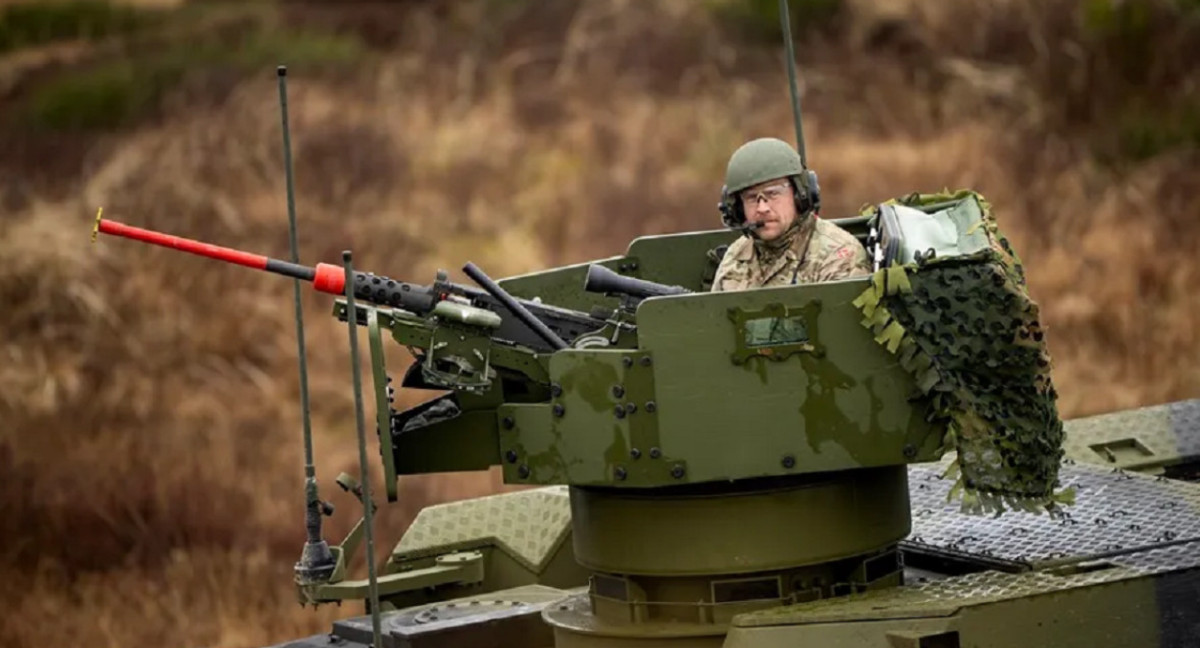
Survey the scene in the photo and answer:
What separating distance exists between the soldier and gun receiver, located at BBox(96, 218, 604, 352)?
899 mm

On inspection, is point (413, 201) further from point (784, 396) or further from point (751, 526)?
point (784, 396)

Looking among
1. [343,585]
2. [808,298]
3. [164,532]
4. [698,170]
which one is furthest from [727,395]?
[698,170]

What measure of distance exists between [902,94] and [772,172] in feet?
31.1

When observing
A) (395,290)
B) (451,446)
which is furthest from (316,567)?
(395,290)

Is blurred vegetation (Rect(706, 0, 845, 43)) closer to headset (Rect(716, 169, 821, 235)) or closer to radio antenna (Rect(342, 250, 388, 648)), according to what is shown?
headset (Rect(716, 169, 821, 235))

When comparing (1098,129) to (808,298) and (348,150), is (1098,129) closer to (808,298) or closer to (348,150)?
(348,150)

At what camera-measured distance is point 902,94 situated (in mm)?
19562

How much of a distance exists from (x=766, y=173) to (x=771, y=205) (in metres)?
0.16

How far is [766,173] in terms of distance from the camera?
10.3m

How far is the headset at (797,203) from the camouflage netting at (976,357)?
83 centimetres

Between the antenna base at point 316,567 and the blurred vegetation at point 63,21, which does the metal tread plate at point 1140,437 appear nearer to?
the antenna base at point 316,567

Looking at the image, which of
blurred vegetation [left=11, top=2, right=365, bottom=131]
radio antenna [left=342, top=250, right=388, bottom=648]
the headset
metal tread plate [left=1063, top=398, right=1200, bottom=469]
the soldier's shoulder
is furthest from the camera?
blurred vegetation [left=11, top=2, right=365, bottom=131]

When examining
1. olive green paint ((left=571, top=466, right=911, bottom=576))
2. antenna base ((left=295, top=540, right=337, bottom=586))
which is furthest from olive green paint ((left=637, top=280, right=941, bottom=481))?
antenna base ((left=295, top=540, right=337, bottom=586))

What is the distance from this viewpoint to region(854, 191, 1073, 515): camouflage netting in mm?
9500
